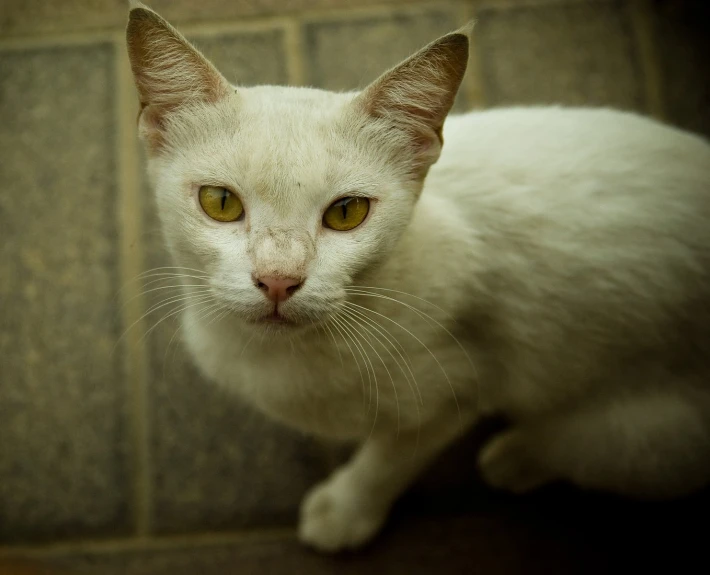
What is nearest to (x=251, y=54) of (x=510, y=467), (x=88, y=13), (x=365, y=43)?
(x=365, y=43)

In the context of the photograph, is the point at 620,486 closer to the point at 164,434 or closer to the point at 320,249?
the point at 320,249

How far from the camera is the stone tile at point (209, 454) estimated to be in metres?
1.39

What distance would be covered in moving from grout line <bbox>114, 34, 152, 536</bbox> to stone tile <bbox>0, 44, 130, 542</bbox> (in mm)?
25

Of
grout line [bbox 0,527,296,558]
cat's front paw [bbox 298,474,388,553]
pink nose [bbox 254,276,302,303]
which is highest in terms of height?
pink nose [bbox 254,276,302,303]

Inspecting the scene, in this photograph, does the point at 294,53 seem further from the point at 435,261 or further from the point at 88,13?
the point at 435,261

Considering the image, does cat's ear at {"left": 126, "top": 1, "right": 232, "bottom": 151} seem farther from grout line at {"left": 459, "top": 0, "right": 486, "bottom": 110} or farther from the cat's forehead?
grout line at {"left": 459, "top": 0, "right": 486, "bottom": 110}

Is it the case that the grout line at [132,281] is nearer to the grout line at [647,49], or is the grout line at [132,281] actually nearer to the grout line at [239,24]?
the grout line at [239,24]

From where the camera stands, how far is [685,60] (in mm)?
1615

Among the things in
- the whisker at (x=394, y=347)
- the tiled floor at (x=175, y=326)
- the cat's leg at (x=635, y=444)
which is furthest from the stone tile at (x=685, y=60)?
the whisker at (x=394, y=347)

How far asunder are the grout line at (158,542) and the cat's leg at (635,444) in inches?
25.0

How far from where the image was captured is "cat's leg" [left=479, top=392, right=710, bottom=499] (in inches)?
40.6

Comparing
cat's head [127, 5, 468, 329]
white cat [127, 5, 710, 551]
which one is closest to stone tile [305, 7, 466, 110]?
white cat [127, 5, 710, 551]

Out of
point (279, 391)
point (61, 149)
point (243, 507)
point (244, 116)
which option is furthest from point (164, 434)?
point (244, 116)

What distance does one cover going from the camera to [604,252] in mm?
957
